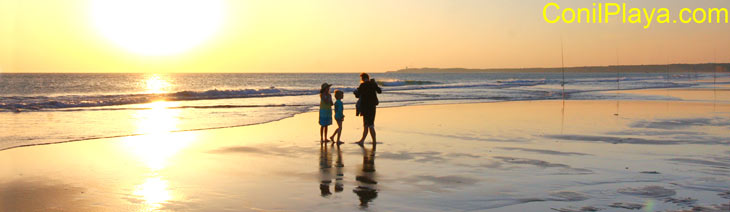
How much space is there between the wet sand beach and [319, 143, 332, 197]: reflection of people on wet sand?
0.02 meters

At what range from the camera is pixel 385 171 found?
8305 mm

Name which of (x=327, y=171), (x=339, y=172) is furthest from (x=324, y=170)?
(x=339, y=172)

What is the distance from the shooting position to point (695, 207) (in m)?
5.91

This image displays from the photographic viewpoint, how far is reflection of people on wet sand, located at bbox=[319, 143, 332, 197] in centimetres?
704

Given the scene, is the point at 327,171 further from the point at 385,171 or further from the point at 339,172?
the point at 385,171

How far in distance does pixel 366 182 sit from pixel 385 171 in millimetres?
863

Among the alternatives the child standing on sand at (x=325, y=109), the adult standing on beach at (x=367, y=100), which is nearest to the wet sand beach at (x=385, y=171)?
the child standing on sand at (x=325, y=109)

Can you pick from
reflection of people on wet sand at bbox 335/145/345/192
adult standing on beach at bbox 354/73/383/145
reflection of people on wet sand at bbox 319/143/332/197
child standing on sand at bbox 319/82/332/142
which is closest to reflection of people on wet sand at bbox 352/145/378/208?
reflection of people on wet sand at bbox 335/145/345/192

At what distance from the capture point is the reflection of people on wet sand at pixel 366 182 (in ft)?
21.6

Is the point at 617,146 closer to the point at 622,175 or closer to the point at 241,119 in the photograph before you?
the point at 622,175

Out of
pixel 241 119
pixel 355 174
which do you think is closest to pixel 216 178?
pixel 355 174

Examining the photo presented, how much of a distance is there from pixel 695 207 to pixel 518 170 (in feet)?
8.51

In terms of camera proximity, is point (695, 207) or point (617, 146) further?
point (617, 146)

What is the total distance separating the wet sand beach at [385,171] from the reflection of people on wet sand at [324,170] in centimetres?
2
